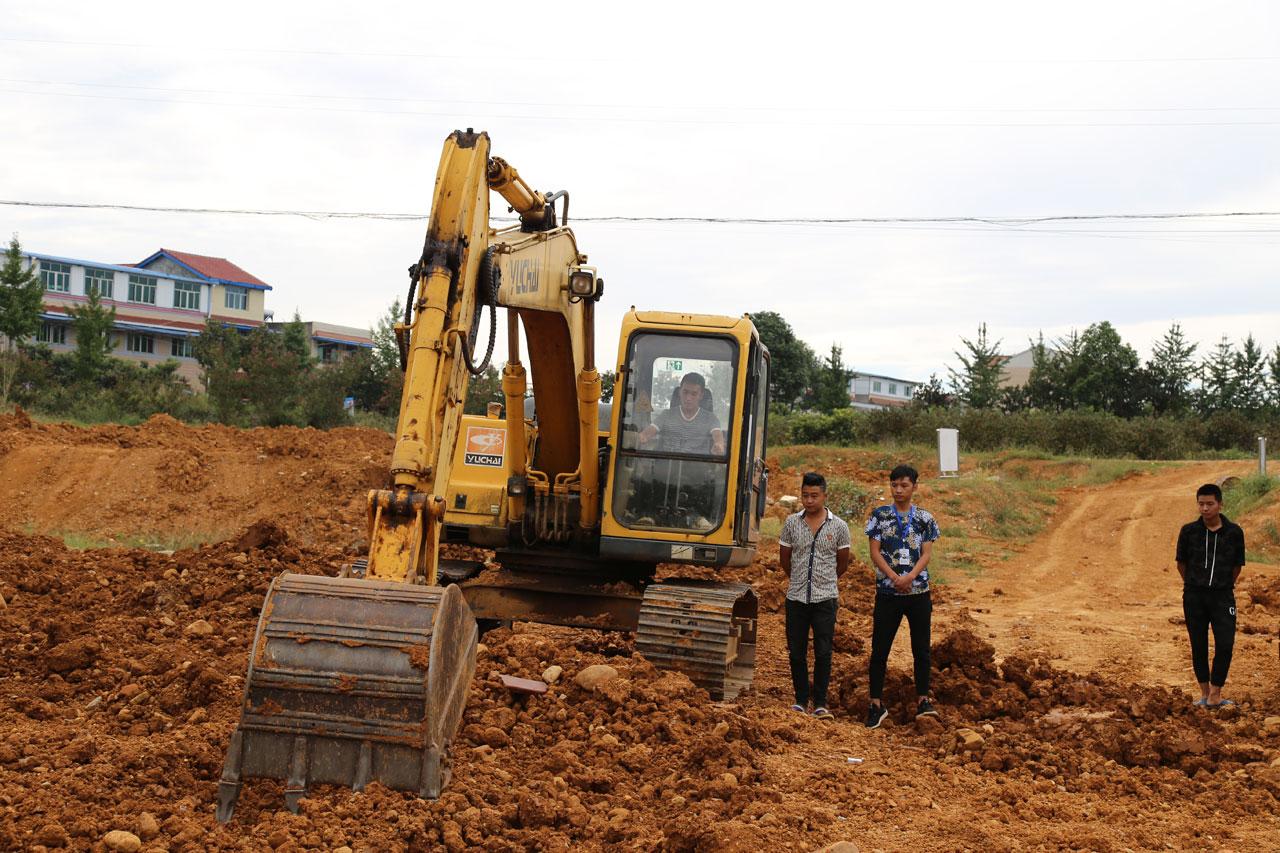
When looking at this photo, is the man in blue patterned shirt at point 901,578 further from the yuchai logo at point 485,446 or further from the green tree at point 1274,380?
the green tree at point 1274,380

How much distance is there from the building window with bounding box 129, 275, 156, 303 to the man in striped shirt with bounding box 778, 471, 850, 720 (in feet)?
187

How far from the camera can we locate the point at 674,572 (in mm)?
12609

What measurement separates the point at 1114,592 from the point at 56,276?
52731 mm

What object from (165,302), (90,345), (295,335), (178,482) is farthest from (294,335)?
(178,482)

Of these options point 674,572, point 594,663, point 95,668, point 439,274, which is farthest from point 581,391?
point 674,572

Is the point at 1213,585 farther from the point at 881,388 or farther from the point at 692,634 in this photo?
the point at 881,388

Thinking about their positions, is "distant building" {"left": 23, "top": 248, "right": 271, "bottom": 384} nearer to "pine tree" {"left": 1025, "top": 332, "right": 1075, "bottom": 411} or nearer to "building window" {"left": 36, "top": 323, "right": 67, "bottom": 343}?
"building window" {"left": 36, "top": 323, "right": 67, "bottom": 343}

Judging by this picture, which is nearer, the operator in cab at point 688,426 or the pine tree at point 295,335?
the operator in cab at point 688,426

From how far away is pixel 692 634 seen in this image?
26.2 ft

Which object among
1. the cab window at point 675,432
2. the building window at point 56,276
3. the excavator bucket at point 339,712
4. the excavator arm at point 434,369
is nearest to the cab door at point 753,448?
the cab window at point 675,432

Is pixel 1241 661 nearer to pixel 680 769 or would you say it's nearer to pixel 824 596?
pixel 824 596

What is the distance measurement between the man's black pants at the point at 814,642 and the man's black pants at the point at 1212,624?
2460 millimetres

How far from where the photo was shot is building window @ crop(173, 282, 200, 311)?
60.2 m

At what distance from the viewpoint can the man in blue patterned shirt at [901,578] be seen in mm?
7793
